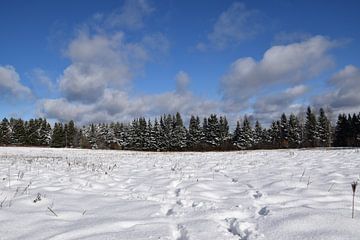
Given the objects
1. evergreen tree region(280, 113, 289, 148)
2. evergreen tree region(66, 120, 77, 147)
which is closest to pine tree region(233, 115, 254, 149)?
evergreen tree region(280, 113, 289, 148)

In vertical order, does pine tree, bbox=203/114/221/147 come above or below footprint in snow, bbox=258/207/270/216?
above

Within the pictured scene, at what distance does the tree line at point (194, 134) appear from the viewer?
73.1 metres

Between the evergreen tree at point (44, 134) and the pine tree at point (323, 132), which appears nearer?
the pine tree at point (323, 132)

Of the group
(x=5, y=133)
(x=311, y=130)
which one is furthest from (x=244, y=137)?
(x=5, y=133)

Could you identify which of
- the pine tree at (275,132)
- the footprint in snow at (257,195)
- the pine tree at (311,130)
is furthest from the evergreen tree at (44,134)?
the footprint in snow at (257,195)

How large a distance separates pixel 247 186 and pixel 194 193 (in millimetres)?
1524

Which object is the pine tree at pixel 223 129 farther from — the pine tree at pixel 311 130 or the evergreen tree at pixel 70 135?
the evergreen tree at pixel 70 135

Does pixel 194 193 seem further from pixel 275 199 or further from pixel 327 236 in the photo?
pixel 327 236

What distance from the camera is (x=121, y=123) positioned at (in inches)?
3607

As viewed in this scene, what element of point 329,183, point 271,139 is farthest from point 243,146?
point 329,183

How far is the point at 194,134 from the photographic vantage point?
3056 inches

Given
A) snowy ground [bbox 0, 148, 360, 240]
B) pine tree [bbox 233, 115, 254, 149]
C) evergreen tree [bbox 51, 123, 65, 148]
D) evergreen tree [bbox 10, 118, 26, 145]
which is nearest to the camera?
snowy ground [bbox 0, 148, 360, 240]

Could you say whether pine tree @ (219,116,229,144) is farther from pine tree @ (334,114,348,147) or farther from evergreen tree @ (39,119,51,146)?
evergreen tree @ (39,119,51,146)

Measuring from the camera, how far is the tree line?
2876 inches
